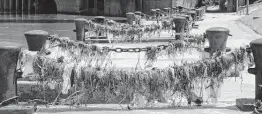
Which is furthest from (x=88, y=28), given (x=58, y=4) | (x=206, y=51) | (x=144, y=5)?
(x=58, y=4)

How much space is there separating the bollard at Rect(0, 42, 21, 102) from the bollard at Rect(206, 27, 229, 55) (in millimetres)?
3744

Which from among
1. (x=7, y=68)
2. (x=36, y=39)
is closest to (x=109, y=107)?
(x=7, y=68)

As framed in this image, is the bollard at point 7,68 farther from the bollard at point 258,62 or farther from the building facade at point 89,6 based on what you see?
the building facade at point 89,6

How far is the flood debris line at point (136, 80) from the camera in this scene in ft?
23.9

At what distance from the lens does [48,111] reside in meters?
7.04

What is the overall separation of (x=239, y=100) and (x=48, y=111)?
2.73 metres

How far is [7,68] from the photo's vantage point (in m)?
6.58

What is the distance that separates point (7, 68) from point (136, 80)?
184cm

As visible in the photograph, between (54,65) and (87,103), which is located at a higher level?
(54,65)

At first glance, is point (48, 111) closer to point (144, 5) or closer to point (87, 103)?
point (87, 103)

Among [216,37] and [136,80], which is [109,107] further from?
[216,37]

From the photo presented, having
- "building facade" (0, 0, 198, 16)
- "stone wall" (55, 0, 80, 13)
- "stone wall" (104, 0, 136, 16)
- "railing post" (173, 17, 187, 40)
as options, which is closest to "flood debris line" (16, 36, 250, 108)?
"railing post" (173, 17, 187, 40)

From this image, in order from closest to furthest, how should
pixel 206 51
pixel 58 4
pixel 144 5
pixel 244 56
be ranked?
pixel 244 56
pixel 206 51
pixel 144 5
pixel 58 4

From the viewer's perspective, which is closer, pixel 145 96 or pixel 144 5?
pixel 145 96
